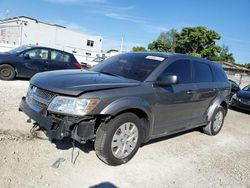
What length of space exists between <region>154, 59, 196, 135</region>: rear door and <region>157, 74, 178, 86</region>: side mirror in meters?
0.09

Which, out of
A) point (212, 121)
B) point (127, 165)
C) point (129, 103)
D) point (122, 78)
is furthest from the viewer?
point (212, 121)

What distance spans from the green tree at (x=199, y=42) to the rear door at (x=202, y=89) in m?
43.8

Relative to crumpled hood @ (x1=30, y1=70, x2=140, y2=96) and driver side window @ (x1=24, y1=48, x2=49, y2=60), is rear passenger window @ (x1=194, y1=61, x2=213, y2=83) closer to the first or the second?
crumpled hood @ (x1=30, y1=70, x2=140, y2=96)

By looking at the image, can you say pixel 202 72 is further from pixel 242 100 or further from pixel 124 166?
pixel 242 100

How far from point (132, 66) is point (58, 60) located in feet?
25.7

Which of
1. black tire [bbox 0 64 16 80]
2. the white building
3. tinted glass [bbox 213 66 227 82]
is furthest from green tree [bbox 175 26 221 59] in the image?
tinted glass [bbox 213 66 227 82]

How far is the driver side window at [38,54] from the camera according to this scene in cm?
1173

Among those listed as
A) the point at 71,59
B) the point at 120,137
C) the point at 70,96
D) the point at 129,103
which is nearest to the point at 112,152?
the point at 120,137

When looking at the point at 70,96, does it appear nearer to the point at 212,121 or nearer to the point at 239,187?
the point at 239,187

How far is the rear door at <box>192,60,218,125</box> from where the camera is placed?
604cm

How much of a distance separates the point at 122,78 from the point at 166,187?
1.86m

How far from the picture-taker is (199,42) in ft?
165

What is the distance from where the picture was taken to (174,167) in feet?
15.8

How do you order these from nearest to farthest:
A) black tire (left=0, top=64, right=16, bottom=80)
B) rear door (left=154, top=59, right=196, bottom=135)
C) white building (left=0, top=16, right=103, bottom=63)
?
rear door (left=154, top=59, right=196, bottom=135)
black tire (left=0, top=64, right=16, bottom=80)
white building (left=0, top=16, right=103, bottom=63)
